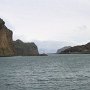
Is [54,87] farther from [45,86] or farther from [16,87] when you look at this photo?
[16,87]

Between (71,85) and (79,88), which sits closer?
(79,88)

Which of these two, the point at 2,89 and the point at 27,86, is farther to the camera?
the point at 27,86

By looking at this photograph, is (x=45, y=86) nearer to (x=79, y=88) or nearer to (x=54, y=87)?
(x=54, y=87)

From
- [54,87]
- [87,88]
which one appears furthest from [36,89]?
[87,88]

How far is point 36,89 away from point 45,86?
3860 millimetres

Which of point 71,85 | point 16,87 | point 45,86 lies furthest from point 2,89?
point 71,85

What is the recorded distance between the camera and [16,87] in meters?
60.6

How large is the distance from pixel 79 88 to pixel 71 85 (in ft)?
13.3

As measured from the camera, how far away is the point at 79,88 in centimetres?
5828

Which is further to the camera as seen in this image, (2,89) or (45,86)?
(45,86)

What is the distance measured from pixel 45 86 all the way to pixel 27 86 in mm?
3138

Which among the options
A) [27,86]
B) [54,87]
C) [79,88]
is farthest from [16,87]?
[79,88]

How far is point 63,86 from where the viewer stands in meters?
61.3

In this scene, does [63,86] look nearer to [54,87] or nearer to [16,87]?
[54,87]
